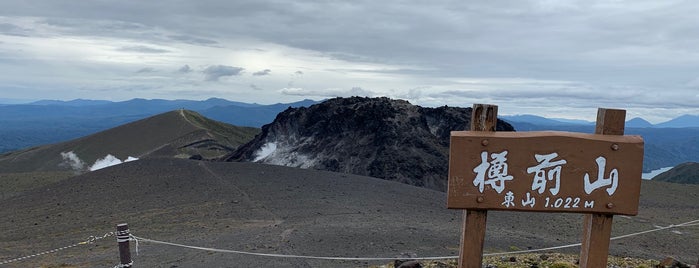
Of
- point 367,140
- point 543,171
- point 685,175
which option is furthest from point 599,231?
point 685,175

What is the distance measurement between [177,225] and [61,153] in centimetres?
6316

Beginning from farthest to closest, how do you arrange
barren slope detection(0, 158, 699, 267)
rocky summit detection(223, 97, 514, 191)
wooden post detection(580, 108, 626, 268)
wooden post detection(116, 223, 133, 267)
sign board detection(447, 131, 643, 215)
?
rocky summit detection(223, 97, 514, 191) < barren slope detection(0, 158, 699, 267) < wooden post detection(116, 223, 133, 267) < wooden post detection(580, 108, 626, 268) < sign board detection(447, 131, 643, 215)

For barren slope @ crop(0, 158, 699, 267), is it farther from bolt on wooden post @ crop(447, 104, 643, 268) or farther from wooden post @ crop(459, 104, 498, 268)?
bolt on wooden post @ crop(447, 104, 643, 268)

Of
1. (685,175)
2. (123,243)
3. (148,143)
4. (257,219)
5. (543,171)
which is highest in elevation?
(543,171)

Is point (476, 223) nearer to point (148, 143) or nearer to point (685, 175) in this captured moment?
point (148, 143)

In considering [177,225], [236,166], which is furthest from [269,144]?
[177,225]

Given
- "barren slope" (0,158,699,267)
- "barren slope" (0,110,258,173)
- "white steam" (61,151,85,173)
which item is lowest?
"white steam" (61,151,85,173)

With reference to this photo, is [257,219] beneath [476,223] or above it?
beneath

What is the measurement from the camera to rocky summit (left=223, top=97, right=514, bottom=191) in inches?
1026

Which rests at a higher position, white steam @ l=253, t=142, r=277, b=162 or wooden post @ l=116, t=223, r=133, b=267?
wooden post @ l=116, t=223, r=133, b=267

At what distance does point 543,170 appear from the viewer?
492cm

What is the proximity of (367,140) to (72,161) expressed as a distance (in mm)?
50056

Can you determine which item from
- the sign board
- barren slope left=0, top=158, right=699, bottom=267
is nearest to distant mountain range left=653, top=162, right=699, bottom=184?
barren slope left=0, top=158, right=699, bottom=267

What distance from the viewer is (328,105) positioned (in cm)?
3359
